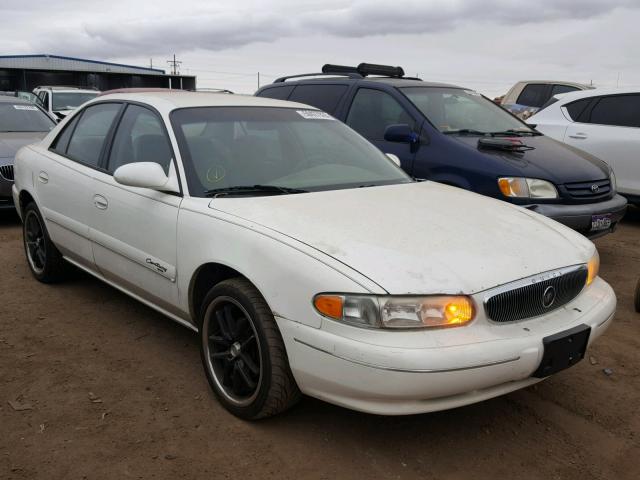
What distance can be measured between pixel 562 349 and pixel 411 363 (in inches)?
29.2

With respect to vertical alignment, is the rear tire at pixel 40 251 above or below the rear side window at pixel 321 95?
below

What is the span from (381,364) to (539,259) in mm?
944

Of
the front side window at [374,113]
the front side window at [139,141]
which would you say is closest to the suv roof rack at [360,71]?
the front side window at [374,113]

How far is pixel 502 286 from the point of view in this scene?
98.8 inches

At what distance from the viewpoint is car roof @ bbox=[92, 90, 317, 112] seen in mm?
3688

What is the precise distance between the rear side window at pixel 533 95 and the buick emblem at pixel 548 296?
1083 cm

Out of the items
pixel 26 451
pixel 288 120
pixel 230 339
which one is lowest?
pixel 26 451

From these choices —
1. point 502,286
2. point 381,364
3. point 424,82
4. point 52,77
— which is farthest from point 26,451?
point 52,77

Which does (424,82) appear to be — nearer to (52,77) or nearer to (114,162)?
(114,162)

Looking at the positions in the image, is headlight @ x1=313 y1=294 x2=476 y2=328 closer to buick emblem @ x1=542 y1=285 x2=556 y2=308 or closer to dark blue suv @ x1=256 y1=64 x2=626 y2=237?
buick emblem @ x1=542 y1=285 x2=556 y2=308

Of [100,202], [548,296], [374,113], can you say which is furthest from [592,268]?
[374,113]

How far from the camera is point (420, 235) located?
2.74 m

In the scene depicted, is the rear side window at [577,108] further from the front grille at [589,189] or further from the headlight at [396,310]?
the headlight at [396,310]

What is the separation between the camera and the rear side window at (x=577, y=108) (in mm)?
7822
